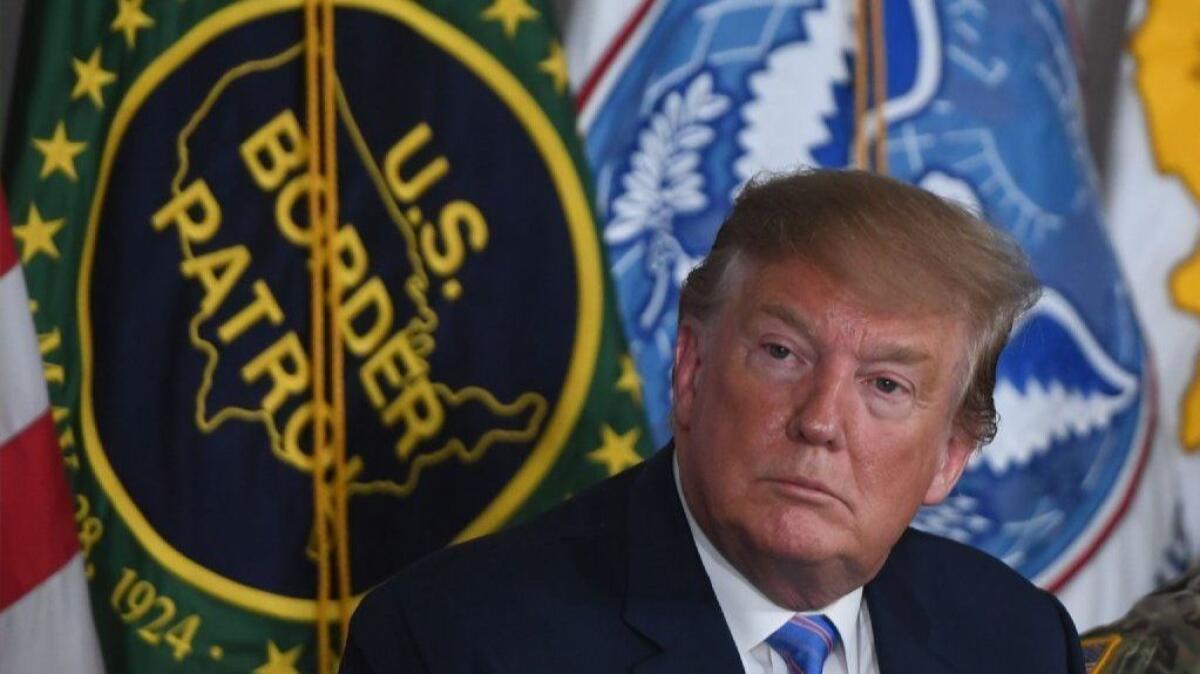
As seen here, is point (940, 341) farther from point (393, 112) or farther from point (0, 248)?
point (0, 248)

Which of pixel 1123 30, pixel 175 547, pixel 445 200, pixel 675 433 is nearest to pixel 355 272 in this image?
pixel 445 200

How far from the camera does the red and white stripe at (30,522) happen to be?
243 cm

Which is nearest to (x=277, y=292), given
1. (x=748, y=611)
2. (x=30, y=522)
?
(x=30, y=522)

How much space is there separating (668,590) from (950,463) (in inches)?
13.2

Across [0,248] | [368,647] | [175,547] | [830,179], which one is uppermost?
[830,179]

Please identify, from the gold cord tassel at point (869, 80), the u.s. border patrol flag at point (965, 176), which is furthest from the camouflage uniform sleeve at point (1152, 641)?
the gold cord tassel at point (869, 80)

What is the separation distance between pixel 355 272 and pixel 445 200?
0.53 ft

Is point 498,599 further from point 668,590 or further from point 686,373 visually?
point 686,373

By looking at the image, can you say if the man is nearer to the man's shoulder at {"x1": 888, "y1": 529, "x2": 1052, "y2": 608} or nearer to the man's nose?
the man's nose

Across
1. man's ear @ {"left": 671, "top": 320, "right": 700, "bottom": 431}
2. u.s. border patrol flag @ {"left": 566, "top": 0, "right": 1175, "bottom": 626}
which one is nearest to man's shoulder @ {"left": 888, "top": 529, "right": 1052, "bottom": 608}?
man's ear @ {"left": 671, "top": 320, "right": 700, "bottom": 431}

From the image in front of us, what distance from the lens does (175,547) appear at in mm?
2539

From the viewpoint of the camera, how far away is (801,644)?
191 centimetres

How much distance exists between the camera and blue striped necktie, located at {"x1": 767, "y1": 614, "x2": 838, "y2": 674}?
75.2 inches

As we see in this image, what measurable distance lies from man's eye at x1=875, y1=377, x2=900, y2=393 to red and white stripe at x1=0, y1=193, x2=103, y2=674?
1182 millimetres
